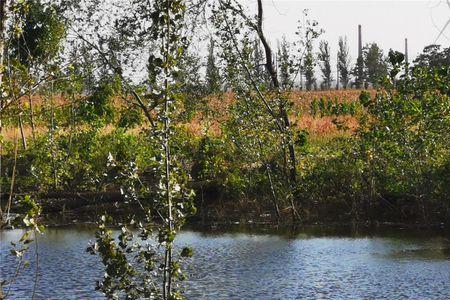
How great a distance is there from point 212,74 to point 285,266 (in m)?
9.34

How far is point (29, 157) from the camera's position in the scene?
2667cm

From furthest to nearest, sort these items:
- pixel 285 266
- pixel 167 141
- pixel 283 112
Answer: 1. pixel 283 112
2. pixel 285 266
3. pixel 167 141

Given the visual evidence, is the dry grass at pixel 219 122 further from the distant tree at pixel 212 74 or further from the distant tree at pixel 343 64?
the distant tree at pixel 343 64

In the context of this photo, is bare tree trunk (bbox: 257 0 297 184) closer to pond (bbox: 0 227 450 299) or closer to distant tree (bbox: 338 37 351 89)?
pond (bbox: 0 227 450 299)

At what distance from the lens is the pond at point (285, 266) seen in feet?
38.2

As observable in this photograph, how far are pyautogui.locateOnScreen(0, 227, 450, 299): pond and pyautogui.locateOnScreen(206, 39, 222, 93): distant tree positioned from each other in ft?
15.7

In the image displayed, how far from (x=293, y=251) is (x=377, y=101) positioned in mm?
5795

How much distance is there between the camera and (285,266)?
13977mm

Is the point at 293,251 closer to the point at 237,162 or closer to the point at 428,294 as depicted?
the point at 428,294

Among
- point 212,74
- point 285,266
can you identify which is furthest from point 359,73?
point 285,266

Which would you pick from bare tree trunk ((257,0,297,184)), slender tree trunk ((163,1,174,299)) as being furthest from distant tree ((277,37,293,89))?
slender tree trunk ((163,1,174,299))

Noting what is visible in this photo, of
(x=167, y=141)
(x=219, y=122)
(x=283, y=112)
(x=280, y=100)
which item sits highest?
(x=280, y=100)

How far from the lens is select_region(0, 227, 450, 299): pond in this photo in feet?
38.2

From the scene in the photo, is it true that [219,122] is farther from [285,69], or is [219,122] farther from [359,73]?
[359,73]
